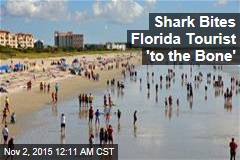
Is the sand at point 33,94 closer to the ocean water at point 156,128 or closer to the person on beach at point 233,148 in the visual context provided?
the ocean water at point 156,128

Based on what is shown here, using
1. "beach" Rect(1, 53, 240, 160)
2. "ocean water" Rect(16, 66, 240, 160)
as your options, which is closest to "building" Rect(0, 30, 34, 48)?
"beach" Rect(1, 53, 240, 160)

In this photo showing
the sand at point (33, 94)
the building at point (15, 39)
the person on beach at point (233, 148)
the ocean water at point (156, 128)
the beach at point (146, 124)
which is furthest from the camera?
the building at point (15, 39)

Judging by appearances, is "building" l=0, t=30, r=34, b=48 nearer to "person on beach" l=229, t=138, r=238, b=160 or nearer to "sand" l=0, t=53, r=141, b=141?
"sand" l=0, t=53, r=141, b=141

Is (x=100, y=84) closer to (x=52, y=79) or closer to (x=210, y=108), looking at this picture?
(x=52, y=79)

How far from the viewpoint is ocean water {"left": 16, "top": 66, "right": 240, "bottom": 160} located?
1786 centimetres

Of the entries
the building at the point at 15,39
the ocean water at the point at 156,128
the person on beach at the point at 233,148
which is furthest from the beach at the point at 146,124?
the building at the point at 15,39

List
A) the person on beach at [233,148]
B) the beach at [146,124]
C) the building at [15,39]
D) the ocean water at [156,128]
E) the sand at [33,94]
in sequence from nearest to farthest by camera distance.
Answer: the person on beach at [233,148] < the ocean water at [156,128] < the beach at [146,124] < the sand at [33,94] < the building at [15,39]

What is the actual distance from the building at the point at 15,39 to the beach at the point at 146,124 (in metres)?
116

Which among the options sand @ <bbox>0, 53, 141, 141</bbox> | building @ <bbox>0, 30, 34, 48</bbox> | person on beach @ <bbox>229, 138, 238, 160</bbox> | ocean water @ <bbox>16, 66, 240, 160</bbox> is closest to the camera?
person on beach @ <bbox>229, 138, 238, 160</bbox>

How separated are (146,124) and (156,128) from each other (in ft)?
3.88

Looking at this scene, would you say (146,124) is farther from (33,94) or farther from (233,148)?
(33,94)

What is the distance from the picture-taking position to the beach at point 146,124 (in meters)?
18.2

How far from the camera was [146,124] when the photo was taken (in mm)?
23547

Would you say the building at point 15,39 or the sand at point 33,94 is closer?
the sand at point 33,94
